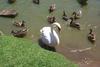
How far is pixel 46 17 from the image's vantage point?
20062 millimetres

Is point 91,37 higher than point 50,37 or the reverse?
the reverse

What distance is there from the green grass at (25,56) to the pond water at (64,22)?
181 centimetres

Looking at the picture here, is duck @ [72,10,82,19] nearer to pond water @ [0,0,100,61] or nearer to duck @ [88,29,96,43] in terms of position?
pond water @ [0,0,100,61]

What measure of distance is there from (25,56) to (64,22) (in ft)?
18.9

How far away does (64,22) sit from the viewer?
1961 cm

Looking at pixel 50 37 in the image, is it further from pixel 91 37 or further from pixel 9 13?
pixel 9 13

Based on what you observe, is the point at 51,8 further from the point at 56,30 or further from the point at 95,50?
the point at 95,50

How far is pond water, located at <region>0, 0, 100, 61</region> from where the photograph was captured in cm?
1703

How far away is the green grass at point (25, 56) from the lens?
46.1 feet

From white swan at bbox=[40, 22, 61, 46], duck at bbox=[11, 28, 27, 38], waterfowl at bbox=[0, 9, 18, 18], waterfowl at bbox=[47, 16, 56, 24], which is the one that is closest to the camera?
white swan at bbox=[40, 22, 61, 46]

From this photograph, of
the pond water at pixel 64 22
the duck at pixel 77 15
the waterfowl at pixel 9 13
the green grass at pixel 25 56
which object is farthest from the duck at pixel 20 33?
the duck at pixel 77 15

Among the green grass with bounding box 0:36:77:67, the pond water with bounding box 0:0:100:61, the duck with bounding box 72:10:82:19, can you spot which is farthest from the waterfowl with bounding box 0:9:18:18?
the green grass with bounding box 0:36:77:67

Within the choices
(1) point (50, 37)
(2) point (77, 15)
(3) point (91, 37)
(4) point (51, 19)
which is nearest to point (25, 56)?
(1) point (50, 37)

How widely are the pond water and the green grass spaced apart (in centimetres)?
181
